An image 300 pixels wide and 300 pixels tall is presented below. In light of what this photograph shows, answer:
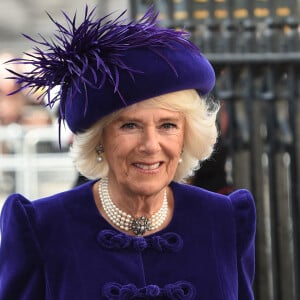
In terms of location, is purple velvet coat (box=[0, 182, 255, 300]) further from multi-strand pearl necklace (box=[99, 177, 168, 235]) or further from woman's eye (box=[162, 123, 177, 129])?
woman's eye (box=[162, 123, 177, 129])

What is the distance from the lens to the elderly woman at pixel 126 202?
2.36 m

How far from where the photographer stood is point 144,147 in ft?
7.68

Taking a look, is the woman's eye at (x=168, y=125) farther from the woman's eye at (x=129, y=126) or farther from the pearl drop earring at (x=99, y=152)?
the pearl drop earring at (x=99, y=152)

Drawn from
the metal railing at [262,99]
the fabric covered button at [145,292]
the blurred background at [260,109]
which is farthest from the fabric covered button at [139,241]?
the metal railing at [262,99]

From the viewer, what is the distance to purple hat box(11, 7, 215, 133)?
2342 mm

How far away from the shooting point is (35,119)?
10.7 metres

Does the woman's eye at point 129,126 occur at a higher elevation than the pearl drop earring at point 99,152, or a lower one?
higher

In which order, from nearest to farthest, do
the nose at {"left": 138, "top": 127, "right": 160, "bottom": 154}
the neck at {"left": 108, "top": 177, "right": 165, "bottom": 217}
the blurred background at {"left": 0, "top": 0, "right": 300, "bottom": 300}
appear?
the nose at {"left": 138, "top": 127, "right": 160, "bottom": 154}
the neck at {"left": 108, "top": 177, "right": 165, "bottom": 217}
the blurred background at {"left": 0, "top": 0, "right": 300, "bottom": 300}

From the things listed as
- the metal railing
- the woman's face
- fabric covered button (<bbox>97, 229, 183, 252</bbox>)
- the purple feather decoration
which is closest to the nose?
the woman's face

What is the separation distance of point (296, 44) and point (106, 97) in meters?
1.97

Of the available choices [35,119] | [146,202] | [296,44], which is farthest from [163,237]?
[35,119]

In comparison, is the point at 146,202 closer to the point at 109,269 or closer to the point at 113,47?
the point at 109,269

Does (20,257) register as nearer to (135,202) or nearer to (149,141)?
(135,202)

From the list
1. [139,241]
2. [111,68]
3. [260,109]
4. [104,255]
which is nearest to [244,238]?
[139,241]
